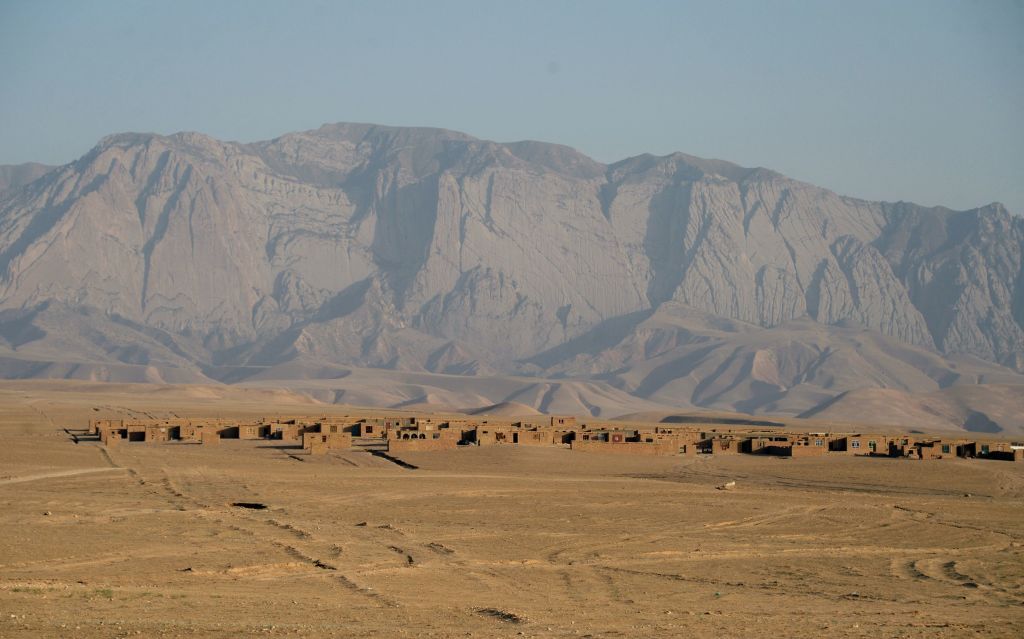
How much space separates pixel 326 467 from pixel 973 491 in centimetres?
2319

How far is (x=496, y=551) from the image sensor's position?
3197 cm

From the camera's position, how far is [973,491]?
5066 centimetres

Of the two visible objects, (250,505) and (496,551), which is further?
(250,505)

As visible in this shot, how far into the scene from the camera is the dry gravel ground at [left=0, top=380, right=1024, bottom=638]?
22.7m

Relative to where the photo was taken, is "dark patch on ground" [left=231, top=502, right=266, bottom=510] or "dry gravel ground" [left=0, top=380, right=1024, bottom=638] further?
"dark patch on ground" [left=231, top=502, right=266, bottom=510]

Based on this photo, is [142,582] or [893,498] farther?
[893,498]

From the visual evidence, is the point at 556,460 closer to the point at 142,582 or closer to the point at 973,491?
the point at 973,491

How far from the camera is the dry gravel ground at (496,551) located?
22656mm

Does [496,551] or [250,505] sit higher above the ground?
[250,505]

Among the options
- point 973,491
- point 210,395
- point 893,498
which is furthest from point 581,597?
point 210,395

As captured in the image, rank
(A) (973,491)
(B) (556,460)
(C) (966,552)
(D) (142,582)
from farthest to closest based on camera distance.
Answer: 1. (B) (556,460)
2. (A) (973,491)
3. (C) (966,552)
4. (D) (142,582)

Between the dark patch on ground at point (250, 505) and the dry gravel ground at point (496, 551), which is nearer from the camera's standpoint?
the dry gravel ground at point (496, 551)

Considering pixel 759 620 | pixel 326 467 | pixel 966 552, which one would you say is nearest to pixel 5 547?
pixel 759 620

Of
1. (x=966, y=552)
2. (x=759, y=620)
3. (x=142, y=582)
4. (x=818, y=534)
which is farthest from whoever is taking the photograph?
(x=818, y=534)
